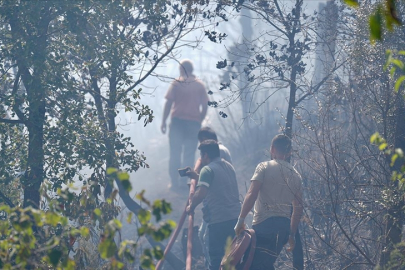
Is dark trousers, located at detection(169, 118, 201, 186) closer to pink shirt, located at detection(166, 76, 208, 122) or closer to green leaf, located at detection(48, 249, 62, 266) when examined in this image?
pink shirt, located at detection(166, 76, 208, 122)

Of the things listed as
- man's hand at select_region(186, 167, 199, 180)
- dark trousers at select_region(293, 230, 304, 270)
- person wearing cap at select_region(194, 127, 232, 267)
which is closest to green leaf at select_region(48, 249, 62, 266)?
dark trousers at select_region(293, 230, 304, 270)

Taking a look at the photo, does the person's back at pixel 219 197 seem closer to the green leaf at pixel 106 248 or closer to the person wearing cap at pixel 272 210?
the person wearing cap at pixel 272 210

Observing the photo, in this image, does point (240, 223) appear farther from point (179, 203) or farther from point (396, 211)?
point (179, 203)

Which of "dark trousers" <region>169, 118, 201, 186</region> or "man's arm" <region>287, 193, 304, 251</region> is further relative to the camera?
"dark trousers" <region>169, 118, 201, 186</region>

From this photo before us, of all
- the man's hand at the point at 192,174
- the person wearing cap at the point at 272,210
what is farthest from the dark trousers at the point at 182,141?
the person wearing cap at the point at 272,210

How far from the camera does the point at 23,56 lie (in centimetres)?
486

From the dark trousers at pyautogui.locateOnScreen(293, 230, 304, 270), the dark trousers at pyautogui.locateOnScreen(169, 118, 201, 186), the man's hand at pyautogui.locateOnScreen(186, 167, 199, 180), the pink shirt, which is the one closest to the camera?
the dark trousers at pyautogui.locateOnScreen(293, 230, 304, 270)

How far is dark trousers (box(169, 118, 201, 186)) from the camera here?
10.2 meters

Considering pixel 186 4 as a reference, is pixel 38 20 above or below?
below

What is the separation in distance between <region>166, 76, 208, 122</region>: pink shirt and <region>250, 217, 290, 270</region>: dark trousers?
185 inches

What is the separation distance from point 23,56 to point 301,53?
3026 mm

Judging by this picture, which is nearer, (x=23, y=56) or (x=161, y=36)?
(x=23, y=56)

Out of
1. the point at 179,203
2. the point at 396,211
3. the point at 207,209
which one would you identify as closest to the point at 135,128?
the point at 179,203

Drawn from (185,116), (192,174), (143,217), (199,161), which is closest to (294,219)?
(192,174)
